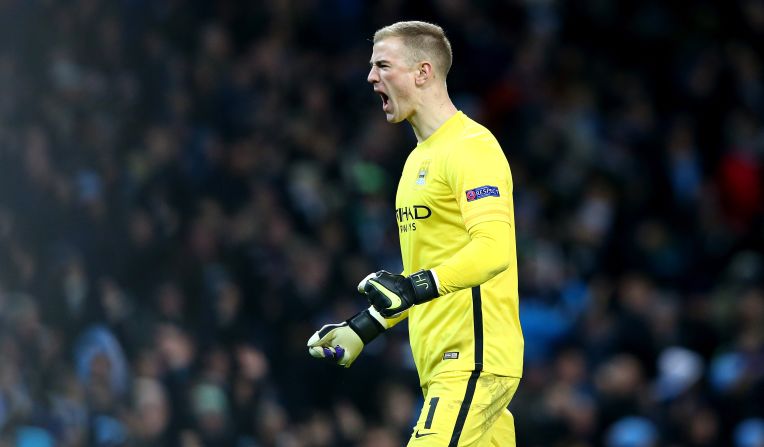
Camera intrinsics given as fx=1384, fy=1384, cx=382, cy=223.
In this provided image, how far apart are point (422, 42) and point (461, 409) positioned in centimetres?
149

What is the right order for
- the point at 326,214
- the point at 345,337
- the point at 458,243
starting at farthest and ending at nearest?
the point at 326,214, the point at 345,337, the point at 458,243

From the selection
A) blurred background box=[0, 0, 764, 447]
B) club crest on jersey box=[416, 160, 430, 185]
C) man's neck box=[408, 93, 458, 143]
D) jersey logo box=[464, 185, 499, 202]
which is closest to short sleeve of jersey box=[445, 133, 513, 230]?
jersey logo box=[464, 185, 499, 202]

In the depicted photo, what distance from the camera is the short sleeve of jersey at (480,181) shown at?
5160 millimetres

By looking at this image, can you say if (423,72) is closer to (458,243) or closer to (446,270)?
(458,243)

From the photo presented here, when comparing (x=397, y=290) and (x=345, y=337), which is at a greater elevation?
(x=397, y=290)

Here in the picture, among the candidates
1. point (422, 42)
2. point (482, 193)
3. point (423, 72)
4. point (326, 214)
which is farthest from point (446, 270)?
point (326, 214)

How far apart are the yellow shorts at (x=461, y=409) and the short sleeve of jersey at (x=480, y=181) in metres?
0.62

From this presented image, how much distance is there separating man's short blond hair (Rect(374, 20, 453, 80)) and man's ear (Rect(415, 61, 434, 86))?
2 cm

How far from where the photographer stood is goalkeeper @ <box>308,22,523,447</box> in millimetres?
5086

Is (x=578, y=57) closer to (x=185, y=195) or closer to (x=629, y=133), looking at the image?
(x=629, y=133)

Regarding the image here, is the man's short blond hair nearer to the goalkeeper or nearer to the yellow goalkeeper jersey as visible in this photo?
the goalkeeper

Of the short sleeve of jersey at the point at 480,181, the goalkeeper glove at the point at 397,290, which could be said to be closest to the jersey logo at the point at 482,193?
the short sleeve of jersey at the point at 480,181

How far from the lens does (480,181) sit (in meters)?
5.20

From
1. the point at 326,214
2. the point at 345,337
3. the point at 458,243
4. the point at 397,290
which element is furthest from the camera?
the point at 326,214
